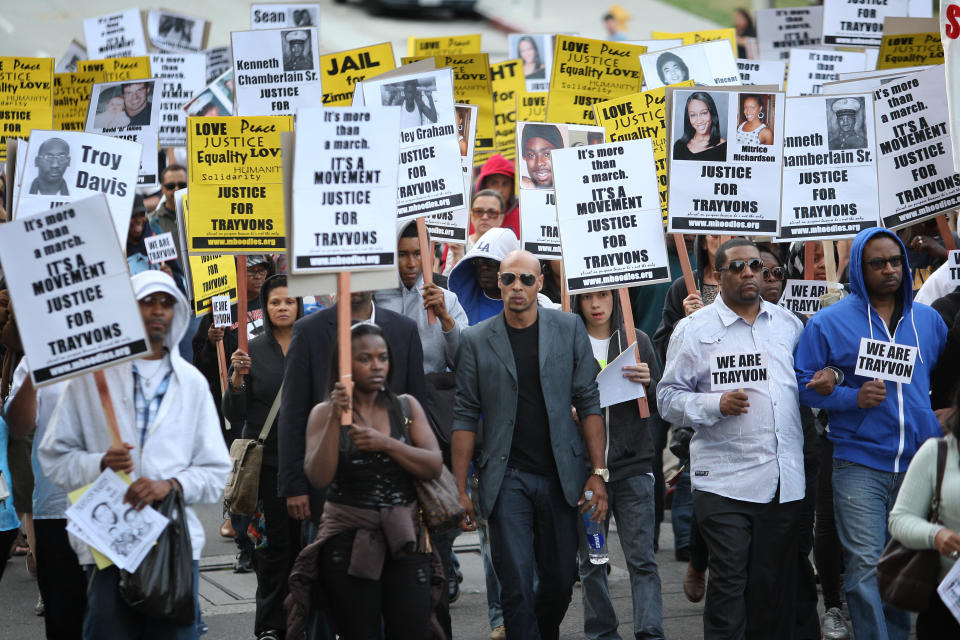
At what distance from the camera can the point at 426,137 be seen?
8438 mm

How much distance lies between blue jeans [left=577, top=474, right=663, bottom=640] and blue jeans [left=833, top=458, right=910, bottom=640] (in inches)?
40.4

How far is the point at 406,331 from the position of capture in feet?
21.6

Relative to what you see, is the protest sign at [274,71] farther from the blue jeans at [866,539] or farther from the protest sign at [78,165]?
the blue jeans at [866,539]

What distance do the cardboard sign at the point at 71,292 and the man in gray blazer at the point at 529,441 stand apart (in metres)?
2.10

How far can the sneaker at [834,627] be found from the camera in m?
7.66

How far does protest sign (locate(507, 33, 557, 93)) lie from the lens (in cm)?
1566

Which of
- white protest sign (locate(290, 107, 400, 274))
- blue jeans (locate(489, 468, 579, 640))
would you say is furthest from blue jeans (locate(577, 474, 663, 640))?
white protest sign (locate(290, 107, 400, 274))

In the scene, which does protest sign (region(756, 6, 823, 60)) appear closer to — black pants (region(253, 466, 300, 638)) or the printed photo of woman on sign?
the printed photo of woman on sign

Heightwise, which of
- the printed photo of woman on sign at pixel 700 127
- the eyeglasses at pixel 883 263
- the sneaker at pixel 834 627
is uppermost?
the printed photo of woman on sign at pixel 700 127

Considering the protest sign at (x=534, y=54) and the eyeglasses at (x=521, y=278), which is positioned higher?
the protest sign at (x=534, y=54)

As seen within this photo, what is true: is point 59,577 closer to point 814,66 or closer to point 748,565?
point 748,565

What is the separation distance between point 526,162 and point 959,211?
2808mm

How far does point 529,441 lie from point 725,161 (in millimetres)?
2355

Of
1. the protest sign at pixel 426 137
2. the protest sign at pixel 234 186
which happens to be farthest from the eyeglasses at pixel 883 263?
the protest sign at pixel 234 186
